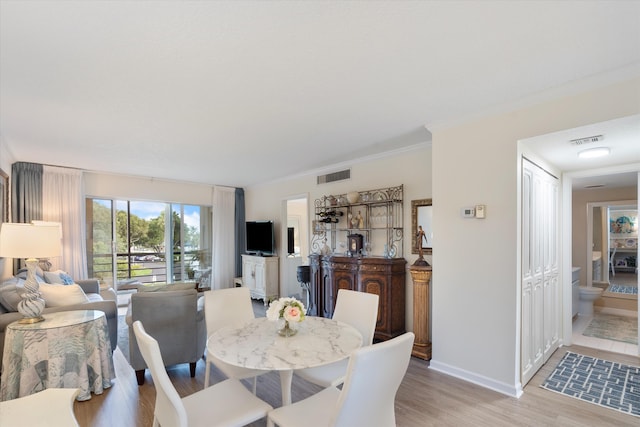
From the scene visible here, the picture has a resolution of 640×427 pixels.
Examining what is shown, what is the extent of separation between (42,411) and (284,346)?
110 centimetres

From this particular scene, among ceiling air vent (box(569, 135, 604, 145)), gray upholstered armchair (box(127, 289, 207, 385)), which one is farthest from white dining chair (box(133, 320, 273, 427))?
ceiling air vent (box(569, 135, 604, 145))

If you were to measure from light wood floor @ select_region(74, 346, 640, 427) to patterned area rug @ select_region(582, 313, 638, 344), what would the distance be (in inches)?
72.0

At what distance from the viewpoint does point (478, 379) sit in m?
2.78

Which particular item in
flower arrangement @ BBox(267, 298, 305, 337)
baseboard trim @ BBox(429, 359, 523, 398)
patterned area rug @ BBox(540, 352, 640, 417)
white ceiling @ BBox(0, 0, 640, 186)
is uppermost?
white ceiling @ BBox(0, 0, 640, 186)

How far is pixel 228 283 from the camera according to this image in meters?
7.12

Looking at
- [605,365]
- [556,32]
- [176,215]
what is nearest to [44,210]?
[176,215]

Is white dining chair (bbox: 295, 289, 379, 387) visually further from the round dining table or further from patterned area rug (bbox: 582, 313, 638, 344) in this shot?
patterned area rug (bbox: 582, 313, 638, 344)

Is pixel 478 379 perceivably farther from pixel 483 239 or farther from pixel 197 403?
pixel 197 403

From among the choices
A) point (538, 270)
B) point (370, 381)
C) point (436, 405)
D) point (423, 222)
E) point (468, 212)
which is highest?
point (468, 212)

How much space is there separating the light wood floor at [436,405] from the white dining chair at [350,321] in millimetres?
574

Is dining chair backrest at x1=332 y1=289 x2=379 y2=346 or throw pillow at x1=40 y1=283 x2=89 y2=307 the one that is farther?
throw pillow at x1=40 y1=283 x2=89 y2=307

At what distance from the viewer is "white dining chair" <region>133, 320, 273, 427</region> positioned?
4.57ft

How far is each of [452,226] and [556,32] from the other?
1.72 metres

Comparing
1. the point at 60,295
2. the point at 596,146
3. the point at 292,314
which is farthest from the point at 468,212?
the point at 60,295
